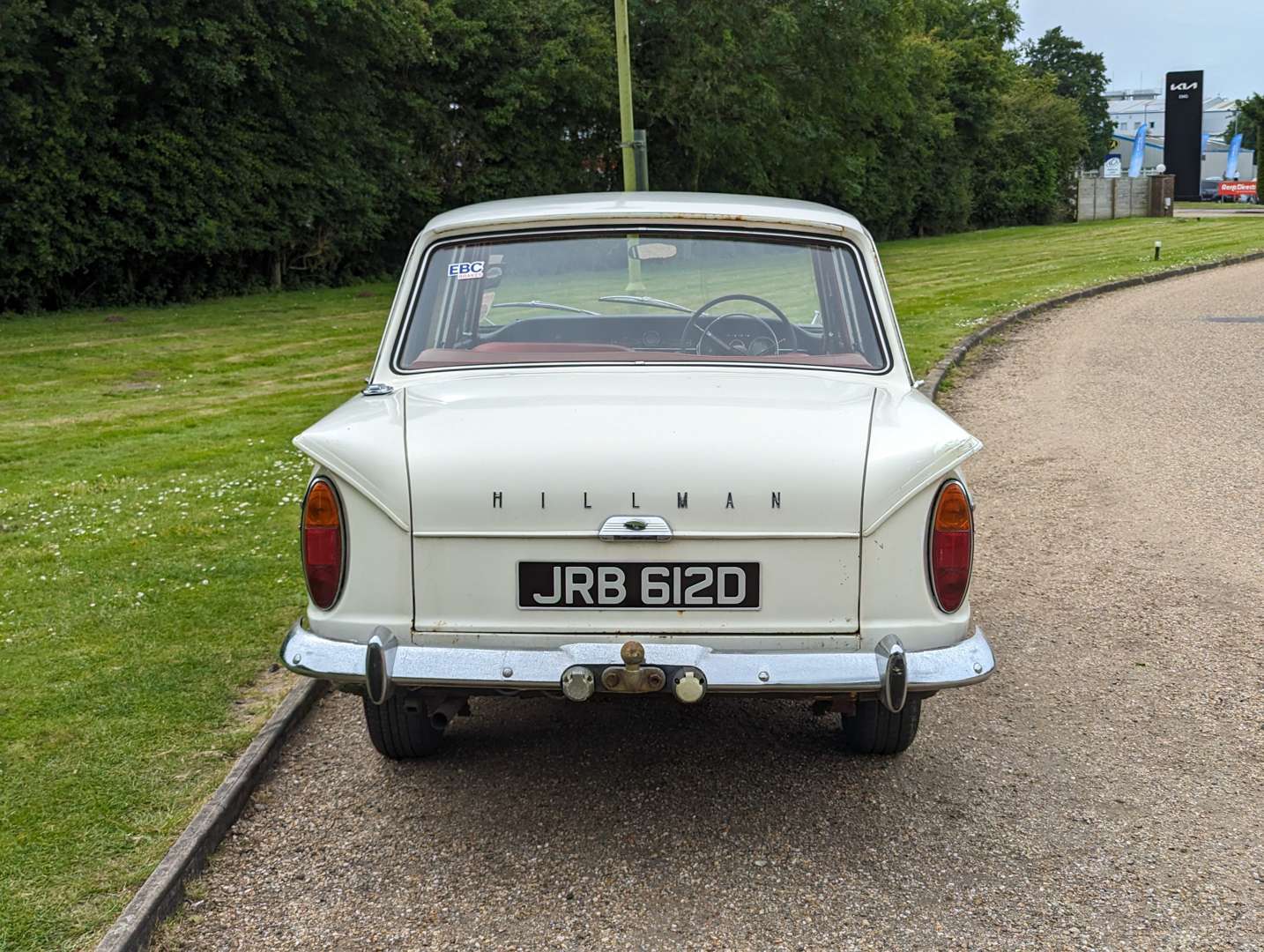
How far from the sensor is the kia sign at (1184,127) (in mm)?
69812

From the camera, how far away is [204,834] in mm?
3832

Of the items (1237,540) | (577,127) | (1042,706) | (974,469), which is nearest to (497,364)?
(1042,706)

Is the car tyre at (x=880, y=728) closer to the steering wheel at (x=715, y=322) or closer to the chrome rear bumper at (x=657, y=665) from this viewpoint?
the chrome rear bumper at (x=657, y=665)

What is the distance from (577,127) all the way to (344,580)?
103 feet

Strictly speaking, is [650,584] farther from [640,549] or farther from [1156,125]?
[1156,125]

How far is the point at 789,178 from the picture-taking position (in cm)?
3728

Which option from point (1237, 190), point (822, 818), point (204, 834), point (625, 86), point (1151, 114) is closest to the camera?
point (204, 834)

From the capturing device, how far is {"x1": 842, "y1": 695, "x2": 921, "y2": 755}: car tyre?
167 inches

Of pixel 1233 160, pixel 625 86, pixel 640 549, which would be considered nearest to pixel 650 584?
pixel 640 549

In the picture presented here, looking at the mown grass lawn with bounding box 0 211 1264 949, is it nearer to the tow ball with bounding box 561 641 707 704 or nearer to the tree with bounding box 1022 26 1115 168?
the tow ball with bounding box 561 641 707 704

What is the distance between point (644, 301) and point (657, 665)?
1895 mm

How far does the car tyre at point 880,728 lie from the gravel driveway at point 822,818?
3.3 inches

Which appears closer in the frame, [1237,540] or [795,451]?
[795,451]

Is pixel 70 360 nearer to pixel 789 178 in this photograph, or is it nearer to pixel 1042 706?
pixel 1042 706
